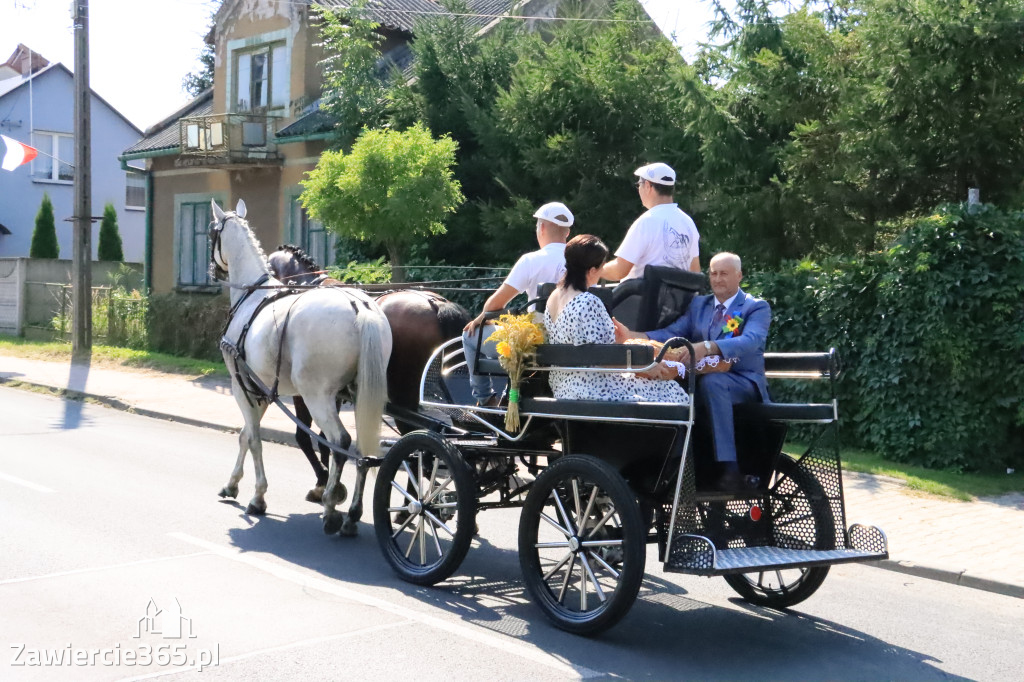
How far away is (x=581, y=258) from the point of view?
5801 millimetres

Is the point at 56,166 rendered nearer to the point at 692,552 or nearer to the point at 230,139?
the point at 230,139

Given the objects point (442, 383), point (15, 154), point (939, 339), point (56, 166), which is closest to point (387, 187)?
point (939, 339)

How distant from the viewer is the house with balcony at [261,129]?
22.8 meters

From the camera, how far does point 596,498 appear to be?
553 cm

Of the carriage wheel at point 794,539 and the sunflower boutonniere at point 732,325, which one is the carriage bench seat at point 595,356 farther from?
the carriage wheel at point 794,539

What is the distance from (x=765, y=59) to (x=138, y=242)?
3632 cm

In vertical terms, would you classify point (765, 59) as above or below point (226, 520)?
above

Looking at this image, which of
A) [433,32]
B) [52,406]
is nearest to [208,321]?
[52,406]

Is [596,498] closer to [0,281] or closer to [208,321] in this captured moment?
[208,321]

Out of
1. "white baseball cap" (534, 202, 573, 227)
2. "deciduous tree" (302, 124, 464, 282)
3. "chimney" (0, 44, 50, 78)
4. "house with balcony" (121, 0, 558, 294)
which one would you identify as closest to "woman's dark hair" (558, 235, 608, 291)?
"white baseball cap" (534, 202, 573, 227)

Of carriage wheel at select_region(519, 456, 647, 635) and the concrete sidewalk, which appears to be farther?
the concrete sidewalk

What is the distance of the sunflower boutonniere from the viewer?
6024 mm

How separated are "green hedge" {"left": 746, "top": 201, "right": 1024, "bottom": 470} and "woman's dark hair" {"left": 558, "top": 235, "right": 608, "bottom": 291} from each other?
A: 5.50m

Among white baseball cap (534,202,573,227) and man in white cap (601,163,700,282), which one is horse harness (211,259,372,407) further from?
man in white cap (601,163,700,282)
